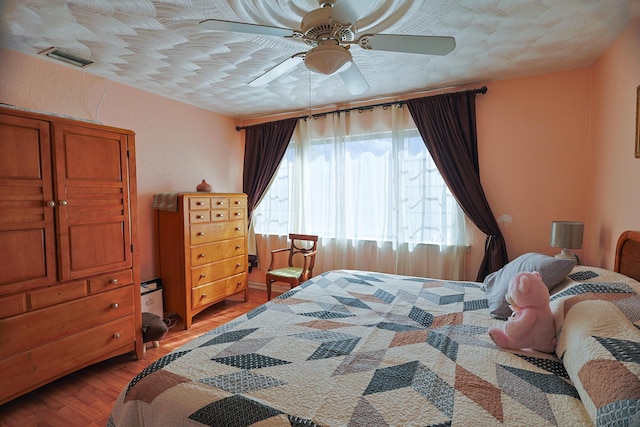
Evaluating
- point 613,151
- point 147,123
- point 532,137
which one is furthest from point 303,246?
point 613,151

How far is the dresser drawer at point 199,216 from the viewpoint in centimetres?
311

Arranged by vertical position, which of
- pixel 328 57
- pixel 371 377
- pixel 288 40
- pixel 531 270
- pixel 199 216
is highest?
pixel 288 40

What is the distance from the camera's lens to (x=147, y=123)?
10.7ft

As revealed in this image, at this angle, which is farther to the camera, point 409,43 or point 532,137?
point 532,137

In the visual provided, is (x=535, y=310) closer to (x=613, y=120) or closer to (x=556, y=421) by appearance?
(x=556, y=421)

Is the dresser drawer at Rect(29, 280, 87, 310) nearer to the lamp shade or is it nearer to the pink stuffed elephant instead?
the pink stuffed elephant

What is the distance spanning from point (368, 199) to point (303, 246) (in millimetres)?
1108

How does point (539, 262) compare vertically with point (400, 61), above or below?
below

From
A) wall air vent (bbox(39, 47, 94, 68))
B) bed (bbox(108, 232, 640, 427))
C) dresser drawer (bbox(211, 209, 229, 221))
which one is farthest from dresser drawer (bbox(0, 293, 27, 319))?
wall air vent (bbox(39, 47, 94, 68))

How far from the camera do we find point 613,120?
220 centimetres

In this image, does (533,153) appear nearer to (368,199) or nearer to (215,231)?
(368,199)

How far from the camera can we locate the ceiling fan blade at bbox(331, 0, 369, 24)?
1.33 m

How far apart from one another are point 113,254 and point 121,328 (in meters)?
0.61

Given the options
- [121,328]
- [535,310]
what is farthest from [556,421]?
[121,328]
